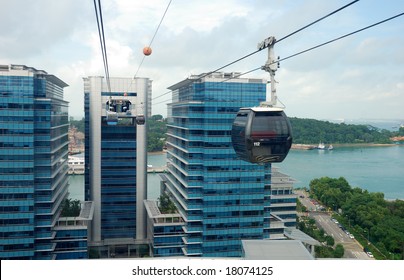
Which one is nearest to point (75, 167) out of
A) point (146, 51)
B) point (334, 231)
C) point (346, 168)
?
point (334, 231)

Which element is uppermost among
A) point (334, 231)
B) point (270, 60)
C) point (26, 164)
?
point (270, 60)

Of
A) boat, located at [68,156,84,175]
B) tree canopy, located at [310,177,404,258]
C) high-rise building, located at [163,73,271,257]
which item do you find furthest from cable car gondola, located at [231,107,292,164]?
boat, located at [68,156,84,175]

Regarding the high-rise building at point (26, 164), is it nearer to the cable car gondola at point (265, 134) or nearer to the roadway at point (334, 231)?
the cable car gondola at point (265, 134)

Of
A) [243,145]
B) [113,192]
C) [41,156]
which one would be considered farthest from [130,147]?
[243,145]

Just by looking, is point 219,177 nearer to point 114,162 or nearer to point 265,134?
point 114,162

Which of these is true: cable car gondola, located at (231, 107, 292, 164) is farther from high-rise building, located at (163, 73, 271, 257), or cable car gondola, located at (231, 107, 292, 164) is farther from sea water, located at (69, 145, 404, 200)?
sea water, located at (69, 145, 404, 200)

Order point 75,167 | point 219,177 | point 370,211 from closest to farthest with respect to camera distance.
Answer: point 219,177 → point 370,211 → point 75,167

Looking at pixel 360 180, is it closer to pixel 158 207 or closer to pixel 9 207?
pixel 158 207
